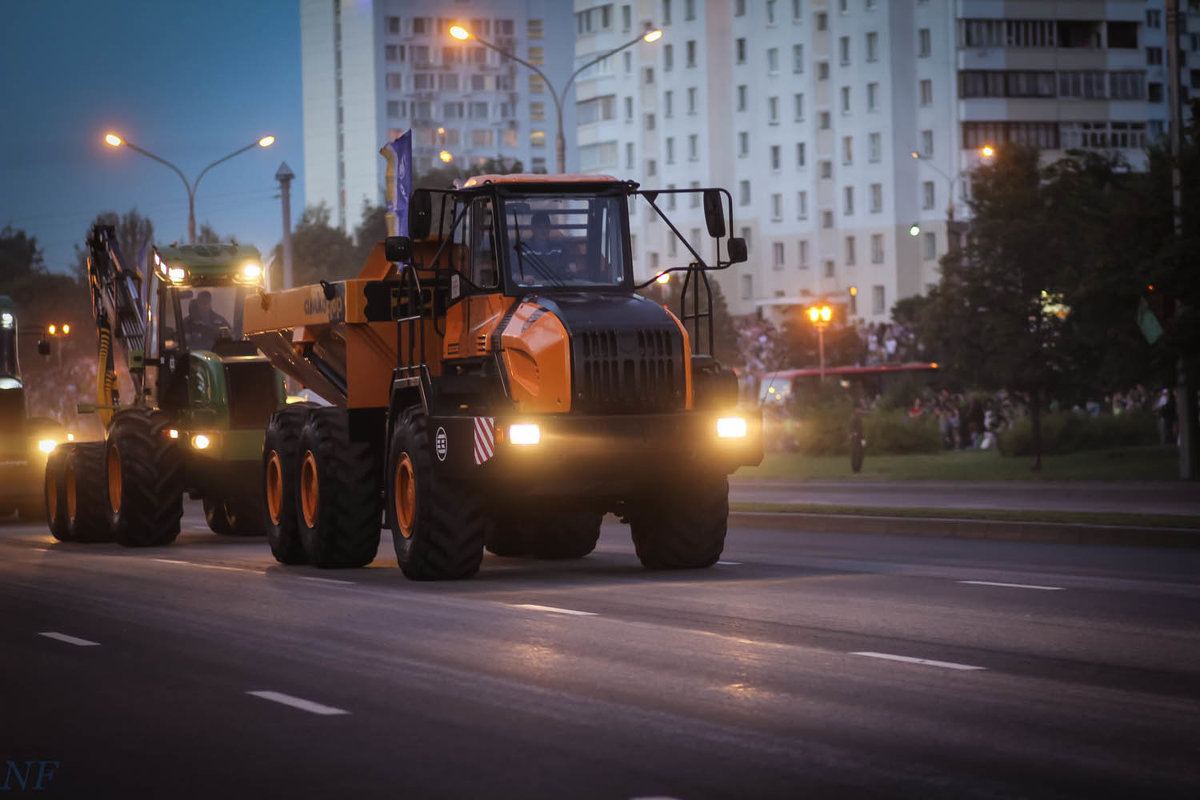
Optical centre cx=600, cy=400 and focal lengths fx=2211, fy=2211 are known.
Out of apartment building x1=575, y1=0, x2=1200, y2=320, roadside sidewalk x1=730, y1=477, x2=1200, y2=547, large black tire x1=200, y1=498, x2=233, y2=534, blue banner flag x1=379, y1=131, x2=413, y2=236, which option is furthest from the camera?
apartment building x1=575, y1=0, x2=1200, y2=320

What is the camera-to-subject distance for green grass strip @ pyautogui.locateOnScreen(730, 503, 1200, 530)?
2298 centimetres

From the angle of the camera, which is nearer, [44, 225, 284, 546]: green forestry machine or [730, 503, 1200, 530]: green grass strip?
[730, 503, 1200, 530]: green grass strip

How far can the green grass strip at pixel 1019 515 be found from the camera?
75.4 ft

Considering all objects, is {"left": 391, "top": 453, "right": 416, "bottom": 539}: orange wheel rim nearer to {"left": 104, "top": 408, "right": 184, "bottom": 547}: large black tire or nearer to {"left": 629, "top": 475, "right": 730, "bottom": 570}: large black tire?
{"left": 629, "top": 475, "right": 730, "bottom": 570}: large black tire

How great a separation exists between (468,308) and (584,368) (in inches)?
61.2

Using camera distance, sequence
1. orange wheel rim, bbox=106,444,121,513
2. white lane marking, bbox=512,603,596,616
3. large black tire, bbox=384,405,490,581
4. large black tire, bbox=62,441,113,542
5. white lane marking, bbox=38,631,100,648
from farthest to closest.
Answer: large black tire, bbox=62,441,113,542 → orange wheel rim, bbox=106,444,121,513 → large black tire, bbox=384,405,490,581 → white lane marking, bbox=512,603,596,616 → white lane marking, bbox=38,631,100,648

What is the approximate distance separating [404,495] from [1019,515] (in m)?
9.01

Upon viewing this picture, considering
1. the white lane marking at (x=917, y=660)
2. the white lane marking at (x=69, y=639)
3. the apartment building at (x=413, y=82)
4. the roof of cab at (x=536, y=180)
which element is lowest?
the white lane marking at (x=917, y=660)

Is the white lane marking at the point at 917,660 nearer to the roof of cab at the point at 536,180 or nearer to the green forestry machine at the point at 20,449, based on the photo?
the roof of cab at the point at 536,180

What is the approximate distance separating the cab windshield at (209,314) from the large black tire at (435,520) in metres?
9.53

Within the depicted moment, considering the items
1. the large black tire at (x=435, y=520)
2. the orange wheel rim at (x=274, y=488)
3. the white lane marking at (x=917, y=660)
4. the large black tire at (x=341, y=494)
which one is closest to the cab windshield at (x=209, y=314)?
the orange wheel rim at (x=274, y=488)

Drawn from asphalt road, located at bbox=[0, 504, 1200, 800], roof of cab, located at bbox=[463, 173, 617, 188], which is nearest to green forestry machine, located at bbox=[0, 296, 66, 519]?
asphalt road, located at bbox=[0, 504, 1200, 800]

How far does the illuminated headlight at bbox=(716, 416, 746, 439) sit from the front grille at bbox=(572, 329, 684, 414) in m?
0.47

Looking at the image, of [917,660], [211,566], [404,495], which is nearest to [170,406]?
[211,566]
